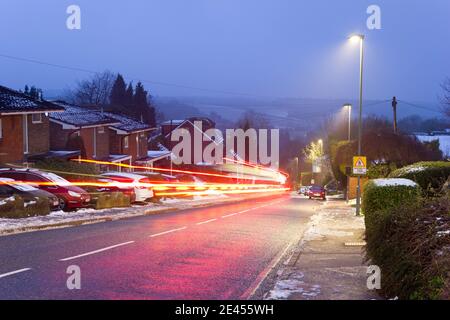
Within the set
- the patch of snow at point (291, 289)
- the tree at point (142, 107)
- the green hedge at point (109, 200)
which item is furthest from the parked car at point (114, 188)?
the tree at point (142, 107)

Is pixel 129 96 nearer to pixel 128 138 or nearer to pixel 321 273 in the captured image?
pixel 128 138

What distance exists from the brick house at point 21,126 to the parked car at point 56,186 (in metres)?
7.76

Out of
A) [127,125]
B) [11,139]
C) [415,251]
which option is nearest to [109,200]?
[11,139]

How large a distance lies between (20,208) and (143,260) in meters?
8.36

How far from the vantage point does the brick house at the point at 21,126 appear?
3092cm

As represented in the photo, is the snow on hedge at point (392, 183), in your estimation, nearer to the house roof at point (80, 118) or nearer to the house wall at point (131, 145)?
the house roof at point (80, 118)

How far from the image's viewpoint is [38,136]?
34.8m

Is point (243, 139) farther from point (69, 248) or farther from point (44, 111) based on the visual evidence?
point (69, 248)

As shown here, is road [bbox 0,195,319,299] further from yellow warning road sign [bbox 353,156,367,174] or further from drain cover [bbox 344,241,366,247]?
yellow warning road sign [bbox 353,156,367,174]

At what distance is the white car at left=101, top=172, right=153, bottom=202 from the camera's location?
27281 mm
